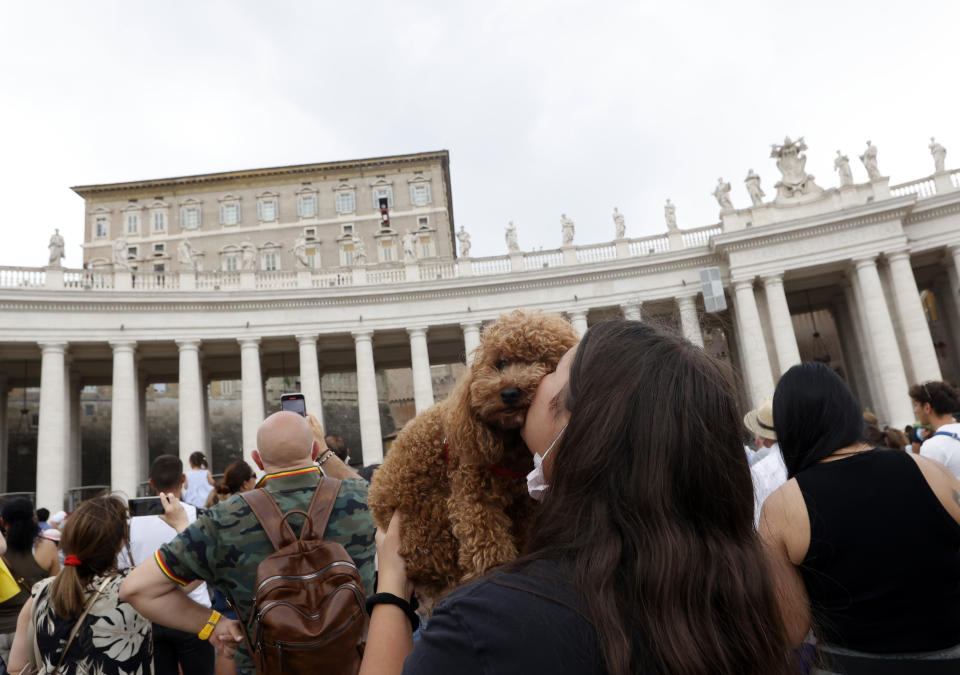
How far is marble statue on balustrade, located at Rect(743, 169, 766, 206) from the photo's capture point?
3347 centimetres

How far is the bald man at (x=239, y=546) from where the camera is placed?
3336mm

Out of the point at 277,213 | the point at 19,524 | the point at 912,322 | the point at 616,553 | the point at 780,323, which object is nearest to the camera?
the point at 616,553

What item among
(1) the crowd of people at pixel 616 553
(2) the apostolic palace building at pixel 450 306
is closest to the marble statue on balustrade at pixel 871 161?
(2) the apostolic palace building at pixel 450 306

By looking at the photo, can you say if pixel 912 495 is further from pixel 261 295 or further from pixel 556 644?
pixel 261 295

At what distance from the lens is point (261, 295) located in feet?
105

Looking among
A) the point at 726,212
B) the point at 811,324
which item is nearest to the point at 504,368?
the point at 726,212

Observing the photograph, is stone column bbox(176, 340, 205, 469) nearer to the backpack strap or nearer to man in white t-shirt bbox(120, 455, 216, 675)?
man in white t-shirt bbox(120, 455, 216, 675)

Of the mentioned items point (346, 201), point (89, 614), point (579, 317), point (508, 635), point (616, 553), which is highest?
point (346, 201)

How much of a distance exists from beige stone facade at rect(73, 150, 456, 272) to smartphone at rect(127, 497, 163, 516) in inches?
1972

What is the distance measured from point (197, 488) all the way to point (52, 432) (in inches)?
819

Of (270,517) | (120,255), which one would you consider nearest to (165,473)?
(270,517)

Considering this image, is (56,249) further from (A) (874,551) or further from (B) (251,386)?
(A) (874,551)

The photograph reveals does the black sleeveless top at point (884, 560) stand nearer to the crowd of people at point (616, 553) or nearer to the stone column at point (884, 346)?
the crowd of people at point (616, 553)

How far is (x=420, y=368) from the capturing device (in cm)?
3291
